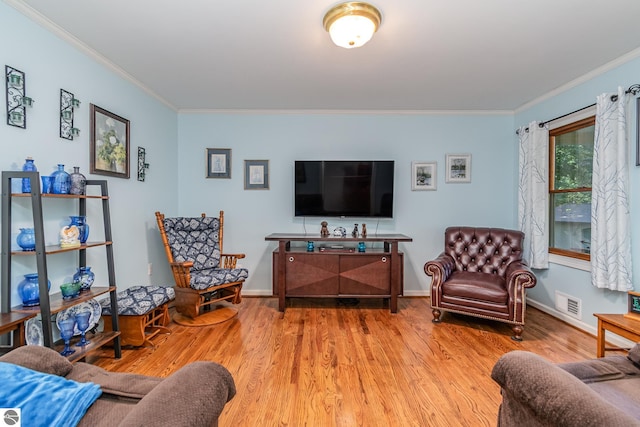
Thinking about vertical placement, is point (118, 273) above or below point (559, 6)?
below

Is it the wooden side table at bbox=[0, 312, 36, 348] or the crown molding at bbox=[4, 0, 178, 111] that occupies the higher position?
the crown molding at bbox=[4, 0, 178, 111]

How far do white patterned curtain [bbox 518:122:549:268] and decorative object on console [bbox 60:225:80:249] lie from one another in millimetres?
4255

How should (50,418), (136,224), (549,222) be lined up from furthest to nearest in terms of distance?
(549,222) → (136,224) → (50,418)

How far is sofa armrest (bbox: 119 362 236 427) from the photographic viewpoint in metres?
0.81

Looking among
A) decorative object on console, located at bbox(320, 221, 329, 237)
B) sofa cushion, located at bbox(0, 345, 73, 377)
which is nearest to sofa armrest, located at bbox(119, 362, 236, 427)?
sofa cushion, located at bbox(0, 345, 73, 377)

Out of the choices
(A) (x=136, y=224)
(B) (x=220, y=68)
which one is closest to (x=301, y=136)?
(B) (x=220, y=68)

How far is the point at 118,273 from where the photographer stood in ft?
9.38

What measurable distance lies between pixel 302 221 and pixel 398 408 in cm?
257

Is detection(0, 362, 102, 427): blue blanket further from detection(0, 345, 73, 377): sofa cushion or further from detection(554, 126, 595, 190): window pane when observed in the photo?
detection(554, 126, 595, 190): window pane

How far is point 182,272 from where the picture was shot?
120 inches

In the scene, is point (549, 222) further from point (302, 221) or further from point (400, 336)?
point (302, 221)

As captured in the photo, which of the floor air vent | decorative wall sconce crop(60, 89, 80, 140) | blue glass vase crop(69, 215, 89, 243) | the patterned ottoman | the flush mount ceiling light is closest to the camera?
the flush mount ceiling light

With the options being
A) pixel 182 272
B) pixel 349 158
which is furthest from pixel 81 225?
pixel 349 158

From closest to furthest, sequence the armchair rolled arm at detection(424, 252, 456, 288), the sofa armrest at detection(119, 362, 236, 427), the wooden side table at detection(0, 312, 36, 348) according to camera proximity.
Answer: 1. the sofa armrest at detection(119, 362, 236, 427)
2. the wooden side table at detection(0, 312, 36, 348)
3. the armchair rolled arm at detection(424, 252, 456, 288)
